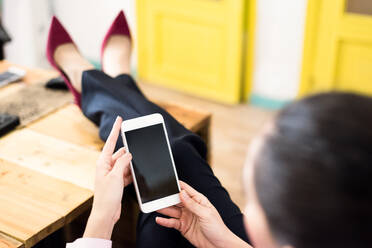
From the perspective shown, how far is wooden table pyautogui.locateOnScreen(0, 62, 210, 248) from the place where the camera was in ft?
3.59

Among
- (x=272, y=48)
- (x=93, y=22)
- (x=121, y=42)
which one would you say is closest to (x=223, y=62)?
(x=272, y=48)

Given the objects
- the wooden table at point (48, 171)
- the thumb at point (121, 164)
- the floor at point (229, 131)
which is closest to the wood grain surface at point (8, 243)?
the wooden table at point (48, 171)

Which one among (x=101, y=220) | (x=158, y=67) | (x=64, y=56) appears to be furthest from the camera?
(x=158, y=67)

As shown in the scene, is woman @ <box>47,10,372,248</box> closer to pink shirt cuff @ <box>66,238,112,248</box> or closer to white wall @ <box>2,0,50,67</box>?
pink shirt cuff @ <box>66,238,112,248</box>

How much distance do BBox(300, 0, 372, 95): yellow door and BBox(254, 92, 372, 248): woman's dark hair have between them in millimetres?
2104

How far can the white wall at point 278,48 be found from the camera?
2.70 m

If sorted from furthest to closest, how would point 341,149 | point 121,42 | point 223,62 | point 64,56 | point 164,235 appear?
point 223,62 → point 121,42 → point 64,56 → point 164,235 → point 341,149

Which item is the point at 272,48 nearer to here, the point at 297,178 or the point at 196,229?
the point at 196,229

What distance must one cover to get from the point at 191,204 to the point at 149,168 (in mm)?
141

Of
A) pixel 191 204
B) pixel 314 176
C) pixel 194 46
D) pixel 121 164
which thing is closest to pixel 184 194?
pixel 191 204

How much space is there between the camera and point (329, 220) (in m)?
0.55

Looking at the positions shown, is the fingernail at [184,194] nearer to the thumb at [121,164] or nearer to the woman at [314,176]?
the thumb at [121,164]

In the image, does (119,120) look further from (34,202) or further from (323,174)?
(323,174)

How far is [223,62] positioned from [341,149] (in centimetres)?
246
